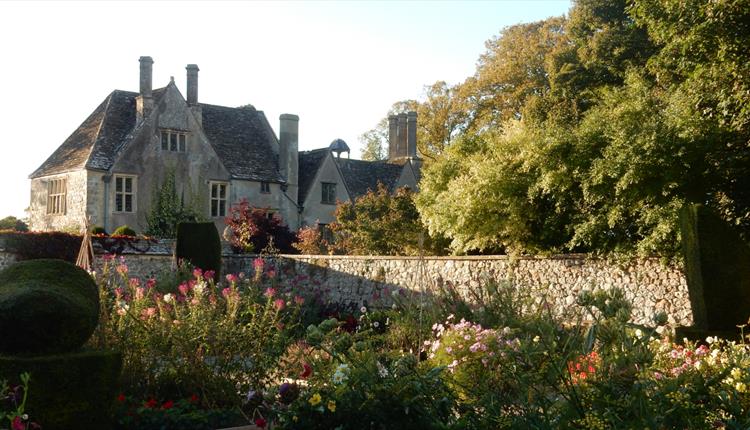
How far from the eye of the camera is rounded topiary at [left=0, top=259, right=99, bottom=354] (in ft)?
19.3

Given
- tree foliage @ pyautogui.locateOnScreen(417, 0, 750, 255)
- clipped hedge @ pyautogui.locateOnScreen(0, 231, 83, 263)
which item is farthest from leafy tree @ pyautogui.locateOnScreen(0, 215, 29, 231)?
tree foliage @ pyautogui.locateOnScreen(417, 0, 750, 255)

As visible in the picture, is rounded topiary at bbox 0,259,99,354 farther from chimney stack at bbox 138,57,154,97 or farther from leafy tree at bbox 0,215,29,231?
leafy tree at bbox 0,215,29,231

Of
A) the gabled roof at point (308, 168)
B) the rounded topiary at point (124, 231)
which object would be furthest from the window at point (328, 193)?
the rounded topiary at point (124, 231)

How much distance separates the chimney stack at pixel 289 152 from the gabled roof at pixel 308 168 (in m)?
0.85

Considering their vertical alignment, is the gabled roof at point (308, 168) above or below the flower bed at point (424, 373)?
above

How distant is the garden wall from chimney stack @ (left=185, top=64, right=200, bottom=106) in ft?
31.0

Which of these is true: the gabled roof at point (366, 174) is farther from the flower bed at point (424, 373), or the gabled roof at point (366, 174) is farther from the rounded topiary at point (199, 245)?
the flower bed at point (424, 373)

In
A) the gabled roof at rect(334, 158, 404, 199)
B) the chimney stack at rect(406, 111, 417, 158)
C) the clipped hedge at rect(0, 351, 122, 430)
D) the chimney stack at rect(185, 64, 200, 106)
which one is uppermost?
the chimney stack at rect(185, 64, 200, 106)

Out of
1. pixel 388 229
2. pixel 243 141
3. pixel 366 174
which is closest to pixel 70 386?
pixel 388 229

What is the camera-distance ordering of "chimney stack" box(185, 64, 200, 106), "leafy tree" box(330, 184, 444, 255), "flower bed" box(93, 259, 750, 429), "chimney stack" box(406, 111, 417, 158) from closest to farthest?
"flower bed" box(93, 259, 750, 429)
"leafy tree" box(330, 184, 444, 255)
"chimney stack" box(185, 64, 200, 106)
"chimney stack" box(406, 111, 417, 158)

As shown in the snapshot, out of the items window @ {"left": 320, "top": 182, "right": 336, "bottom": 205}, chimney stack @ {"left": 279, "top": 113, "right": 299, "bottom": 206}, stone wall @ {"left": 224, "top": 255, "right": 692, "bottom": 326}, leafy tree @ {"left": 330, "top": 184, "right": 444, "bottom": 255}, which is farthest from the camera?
window @ {"left": 320, "top": 182, "right": 336, "bottom": 205}

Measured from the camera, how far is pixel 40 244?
21984 millimetres

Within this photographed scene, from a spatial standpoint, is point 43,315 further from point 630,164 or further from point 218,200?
point 218,200

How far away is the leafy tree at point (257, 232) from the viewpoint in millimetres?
25188
